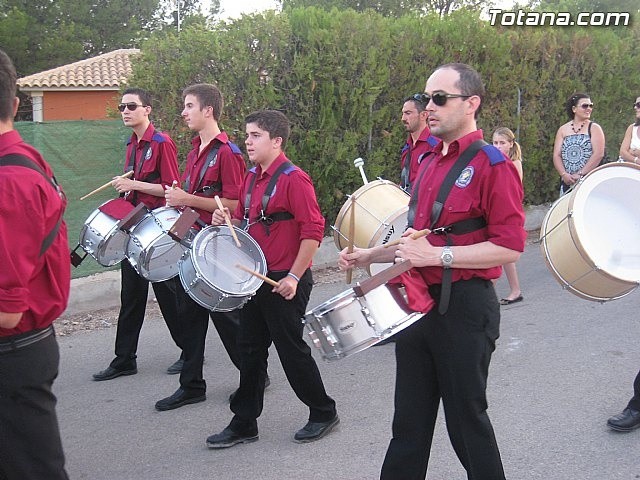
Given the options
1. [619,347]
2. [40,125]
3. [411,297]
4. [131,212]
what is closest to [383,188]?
[131,212]

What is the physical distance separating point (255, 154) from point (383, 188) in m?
1.55

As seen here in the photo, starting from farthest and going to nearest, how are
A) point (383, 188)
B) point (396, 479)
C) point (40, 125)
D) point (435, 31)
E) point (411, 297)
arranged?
point (435, 31) < point (40, 125) < point (383, 188) < point (396, 479) < point (411, 297)

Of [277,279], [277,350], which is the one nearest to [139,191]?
[277,279]

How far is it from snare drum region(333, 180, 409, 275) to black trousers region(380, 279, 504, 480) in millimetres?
2138

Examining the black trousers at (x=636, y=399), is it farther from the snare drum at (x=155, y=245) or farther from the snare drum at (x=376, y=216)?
the snare drum at (x=155, y=245)

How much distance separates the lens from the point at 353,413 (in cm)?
490

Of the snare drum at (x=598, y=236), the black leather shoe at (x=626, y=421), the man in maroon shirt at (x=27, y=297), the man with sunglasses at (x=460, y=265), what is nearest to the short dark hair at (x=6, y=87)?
the man in maroon shirt at (x=27, y=297)

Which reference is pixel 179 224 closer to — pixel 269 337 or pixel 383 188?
pixel 269 337

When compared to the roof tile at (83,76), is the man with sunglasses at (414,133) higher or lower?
higher

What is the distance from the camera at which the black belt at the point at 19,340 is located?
2.68 m

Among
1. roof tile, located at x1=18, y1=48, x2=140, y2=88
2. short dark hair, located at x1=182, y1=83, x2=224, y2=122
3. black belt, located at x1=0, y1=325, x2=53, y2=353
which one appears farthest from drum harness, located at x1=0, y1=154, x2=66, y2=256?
roof tile, located at x1=18, y1=48, x2=140, y2=88

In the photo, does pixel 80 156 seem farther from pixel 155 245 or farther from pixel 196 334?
pixel 196 334

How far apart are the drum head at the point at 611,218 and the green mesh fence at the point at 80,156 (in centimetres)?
537

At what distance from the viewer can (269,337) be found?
4.53 meters
